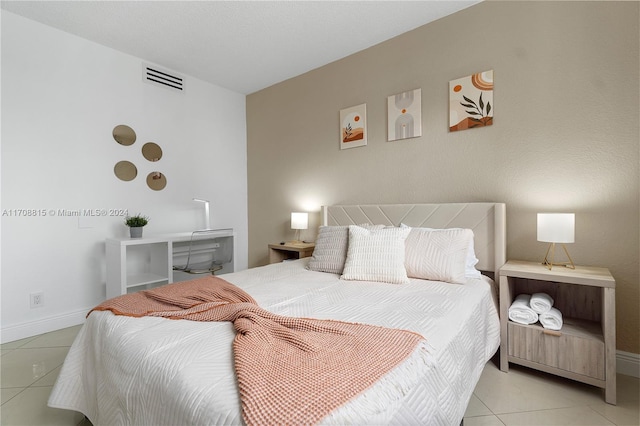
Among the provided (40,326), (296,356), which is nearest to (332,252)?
(296,356)

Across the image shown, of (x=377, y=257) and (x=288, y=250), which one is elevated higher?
(x=377, y=257)

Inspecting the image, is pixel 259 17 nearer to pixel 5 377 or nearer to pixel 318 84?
pixel 318 84

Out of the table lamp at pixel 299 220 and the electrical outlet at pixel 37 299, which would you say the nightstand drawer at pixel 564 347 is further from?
the electrical outlet at pixel 37 299

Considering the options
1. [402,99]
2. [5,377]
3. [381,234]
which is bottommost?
[5,377]

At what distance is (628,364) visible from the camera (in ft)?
6.18

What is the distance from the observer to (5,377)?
1934 mm

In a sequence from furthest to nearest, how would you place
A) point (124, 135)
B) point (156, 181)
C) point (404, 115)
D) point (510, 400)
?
1. point (156, 181)
2. point (124, 135)
3. point (404, 115)
4. point (510, 400)

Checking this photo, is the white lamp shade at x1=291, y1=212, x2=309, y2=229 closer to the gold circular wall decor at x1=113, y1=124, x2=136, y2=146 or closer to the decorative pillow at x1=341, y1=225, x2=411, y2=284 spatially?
the decorative pillow at x1=341, y1=225, x2=411, y2=284

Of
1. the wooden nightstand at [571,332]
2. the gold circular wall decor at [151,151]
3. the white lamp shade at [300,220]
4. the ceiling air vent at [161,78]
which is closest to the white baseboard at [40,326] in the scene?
the gold circular wall decor at [151,151]

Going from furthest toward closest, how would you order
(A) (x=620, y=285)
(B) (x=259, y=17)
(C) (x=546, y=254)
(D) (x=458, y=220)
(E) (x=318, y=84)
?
(E) (x=318, y=84)
(B) (x=259, y=17)
(D) (x=458, y=220)
(C) (x=546, y=254)
(A) (x=620, y=285)

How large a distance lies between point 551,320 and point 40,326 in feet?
13.0

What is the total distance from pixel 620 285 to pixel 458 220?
1027 millimetres

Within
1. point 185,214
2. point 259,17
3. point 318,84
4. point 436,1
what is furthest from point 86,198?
point 436,1

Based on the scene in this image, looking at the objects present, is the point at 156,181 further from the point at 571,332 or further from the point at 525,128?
the point at 571,332
